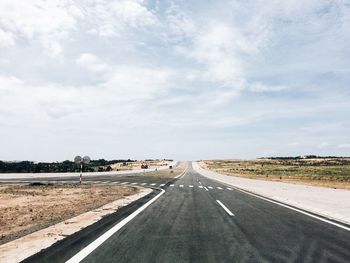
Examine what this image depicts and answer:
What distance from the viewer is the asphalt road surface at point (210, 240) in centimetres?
654

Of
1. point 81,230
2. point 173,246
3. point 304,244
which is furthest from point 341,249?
point 81,230

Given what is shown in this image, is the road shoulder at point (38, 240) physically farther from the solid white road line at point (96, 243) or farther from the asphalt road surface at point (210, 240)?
the solid white road line at point (96, 243)

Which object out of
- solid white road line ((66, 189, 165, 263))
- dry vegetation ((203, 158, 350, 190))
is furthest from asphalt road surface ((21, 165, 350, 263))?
dry vegetation ((203, 158, 350, 190))

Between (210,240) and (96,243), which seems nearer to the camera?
(96,243)

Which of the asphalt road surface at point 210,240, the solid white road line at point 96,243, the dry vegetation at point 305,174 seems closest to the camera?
the solid white road line at point 96,243

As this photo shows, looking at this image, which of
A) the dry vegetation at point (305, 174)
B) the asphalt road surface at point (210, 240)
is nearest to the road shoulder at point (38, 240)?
the asphalt road surface at point (210, 240)

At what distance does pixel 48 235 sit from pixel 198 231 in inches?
142

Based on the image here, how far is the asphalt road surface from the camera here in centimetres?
654

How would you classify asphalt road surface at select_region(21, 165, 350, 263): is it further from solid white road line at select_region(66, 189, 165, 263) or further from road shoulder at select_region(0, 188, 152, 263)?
road shoulder at select_region(0, 188, 152, 263)

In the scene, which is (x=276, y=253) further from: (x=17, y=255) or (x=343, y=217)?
(x=343, y=217)

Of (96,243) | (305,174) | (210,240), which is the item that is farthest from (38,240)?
(305,174)

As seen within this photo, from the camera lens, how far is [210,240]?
8172 mm

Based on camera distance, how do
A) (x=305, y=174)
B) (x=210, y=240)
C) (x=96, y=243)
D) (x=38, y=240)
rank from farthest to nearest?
(x=305, y=174) → (x=210, y=240) → (x=38, y=240) → (x=96, y=243)

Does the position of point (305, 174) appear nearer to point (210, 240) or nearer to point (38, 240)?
point (210, 240)
